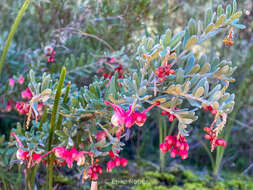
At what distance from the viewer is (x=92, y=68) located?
1562 mm

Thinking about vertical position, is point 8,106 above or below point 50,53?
below

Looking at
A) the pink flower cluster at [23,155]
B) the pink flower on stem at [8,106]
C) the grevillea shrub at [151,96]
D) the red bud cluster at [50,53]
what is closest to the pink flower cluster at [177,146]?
the grevillea shrub at [151,96]

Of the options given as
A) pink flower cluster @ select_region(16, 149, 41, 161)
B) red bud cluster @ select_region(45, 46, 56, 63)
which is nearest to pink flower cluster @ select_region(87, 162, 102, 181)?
pink flower cluster @ select_region(16, 149, 41, 161)

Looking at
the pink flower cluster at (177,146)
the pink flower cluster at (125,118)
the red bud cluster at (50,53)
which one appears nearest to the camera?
the pink flower cluster at (125,118)

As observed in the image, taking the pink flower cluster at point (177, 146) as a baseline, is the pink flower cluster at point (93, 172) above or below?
below

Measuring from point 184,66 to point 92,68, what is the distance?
69 cm

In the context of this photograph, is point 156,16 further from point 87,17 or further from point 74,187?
point 74,187

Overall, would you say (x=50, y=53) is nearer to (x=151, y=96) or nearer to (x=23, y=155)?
(x=23, y=155)

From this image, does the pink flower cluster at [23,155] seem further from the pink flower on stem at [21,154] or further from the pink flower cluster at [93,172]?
the pink flower cluster at [93,172]

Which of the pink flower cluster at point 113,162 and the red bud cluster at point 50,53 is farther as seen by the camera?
the red bud cluster at point 50,53

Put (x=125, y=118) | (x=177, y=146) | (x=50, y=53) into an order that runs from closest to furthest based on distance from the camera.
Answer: (x=125, y=118) → (x=177, y=146) → (x=50, y=53)

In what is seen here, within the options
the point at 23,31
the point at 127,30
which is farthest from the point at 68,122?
the point at 23,31

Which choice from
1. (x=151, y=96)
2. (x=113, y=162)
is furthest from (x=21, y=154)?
(x=151, y=96)

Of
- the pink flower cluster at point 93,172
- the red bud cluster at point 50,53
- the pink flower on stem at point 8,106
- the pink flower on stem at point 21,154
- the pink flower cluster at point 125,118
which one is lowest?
the pink flower cluster at point 93,172
